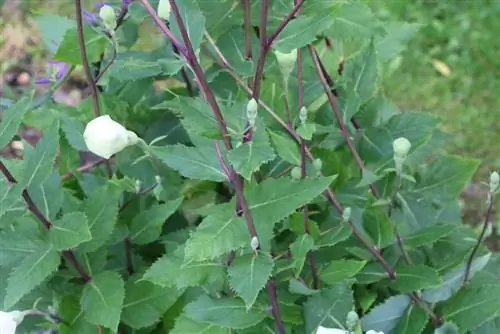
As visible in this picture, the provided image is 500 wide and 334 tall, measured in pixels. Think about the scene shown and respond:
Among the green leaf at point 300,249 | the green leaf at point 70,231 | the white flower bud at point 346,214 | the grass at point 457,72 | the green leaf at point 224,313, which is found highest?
the green leaf at point 70,231

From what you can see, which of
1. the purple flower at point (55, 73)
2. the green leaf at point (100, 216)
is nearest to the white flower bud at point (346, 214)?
the green leaf at point (100, 216)

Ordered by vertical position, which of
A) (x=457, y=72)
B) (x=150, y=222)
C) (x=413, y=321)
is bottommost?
(x=457, y=72)

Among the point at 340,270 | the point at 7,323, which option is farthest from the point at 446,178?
the point at 7,323

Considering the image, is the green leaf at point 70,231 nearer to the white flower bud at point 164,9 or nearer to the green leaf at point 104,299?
A: the green leaf at point 104,299

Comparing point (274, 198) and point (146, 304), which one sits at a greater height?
point (274, 198)

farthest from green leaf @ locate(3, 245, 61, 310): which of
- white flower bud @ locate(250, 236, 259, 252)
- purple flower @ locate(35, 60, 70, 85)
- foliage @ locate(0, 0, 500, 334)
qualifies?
purple flower @ locate(35, 60, 70, 85)

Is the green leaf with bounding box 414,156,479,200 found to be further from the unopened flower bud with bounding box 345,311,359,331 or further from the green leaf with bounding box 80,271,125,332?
the green leaf with bounding box 80,271,125,332

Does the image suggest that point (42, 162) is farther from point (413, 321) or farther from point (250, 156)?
point (413, 321)

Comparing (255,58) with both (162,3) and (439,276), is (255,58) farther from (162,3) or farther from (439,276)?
(439,276)
